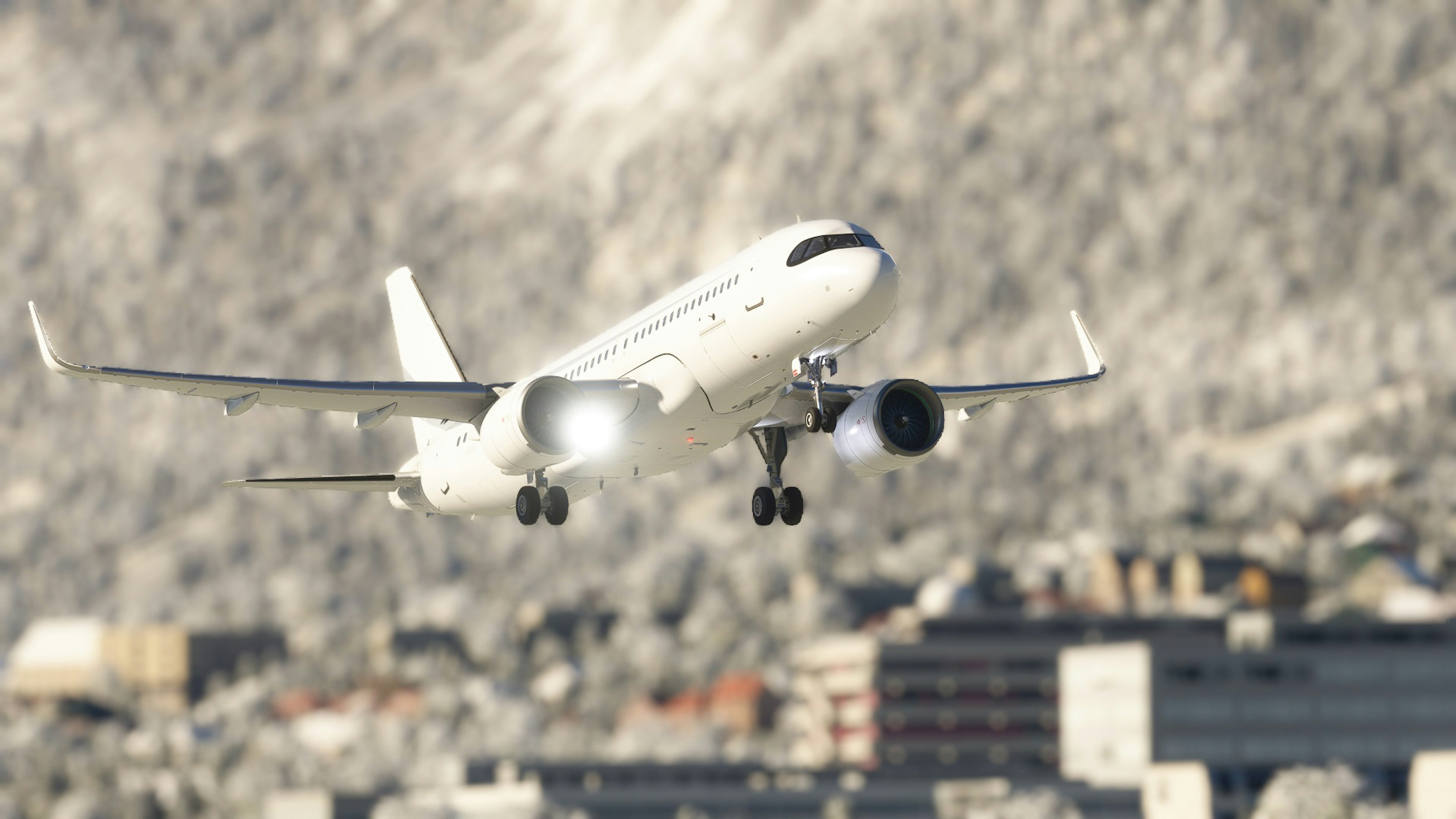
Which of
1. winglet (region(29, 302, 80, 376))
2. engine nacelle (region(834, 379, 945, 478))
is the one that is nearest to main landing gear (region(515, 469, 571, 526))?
engine nacelle (region(834, 379, 945, 478))

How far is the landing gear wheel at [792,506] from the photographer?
63656 millimetres

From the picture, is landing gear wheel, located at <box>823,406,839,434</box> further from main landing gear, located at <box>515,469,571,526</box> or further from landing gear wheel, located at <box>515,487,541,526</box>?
landing gear wheel, located at <box>515,487,541,526</box>

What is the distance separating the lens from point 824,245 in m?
58.3

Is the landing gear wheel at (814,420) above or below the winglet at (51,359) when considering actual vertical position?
below

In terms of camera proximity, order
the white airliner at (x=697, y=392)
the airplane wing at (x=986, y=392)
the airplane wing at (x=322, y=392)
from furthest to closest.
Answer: the airplane wing at (x=986, y=392) → the airplane wing at (x=322, y=392) → the white airliner at (x=697, y=392)

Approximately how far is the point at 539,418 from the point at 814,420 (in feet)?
26.5

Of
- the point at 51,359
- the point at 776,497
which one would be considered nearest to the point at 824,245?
the point at 776,497

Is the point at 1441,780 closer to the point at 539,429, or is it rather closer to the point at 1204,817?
the point at 1204,817

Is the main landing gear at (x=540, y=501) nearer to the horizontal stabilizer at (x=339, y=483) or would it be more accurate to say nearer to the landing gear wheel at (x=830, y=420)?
the horizontal stabilizer at (x=339, y=483)

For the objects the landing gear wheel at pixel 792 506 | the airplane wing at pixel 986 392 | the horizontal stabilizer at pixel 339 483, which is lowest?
the landing gear wheel at pixel 792 506

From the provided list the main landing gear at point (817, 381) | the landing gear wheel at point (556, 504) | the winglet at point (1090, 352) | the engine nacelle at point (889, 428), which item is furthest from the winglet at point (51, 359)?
the winglet at point (1090, 352)

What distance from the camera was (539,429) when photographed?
62688 millimetres

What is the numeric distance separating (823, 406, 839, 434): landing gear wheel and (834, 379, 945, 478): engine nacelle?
220 millimetres

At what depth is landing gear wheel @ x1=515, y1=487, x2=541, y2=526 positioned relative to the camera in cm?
6581
